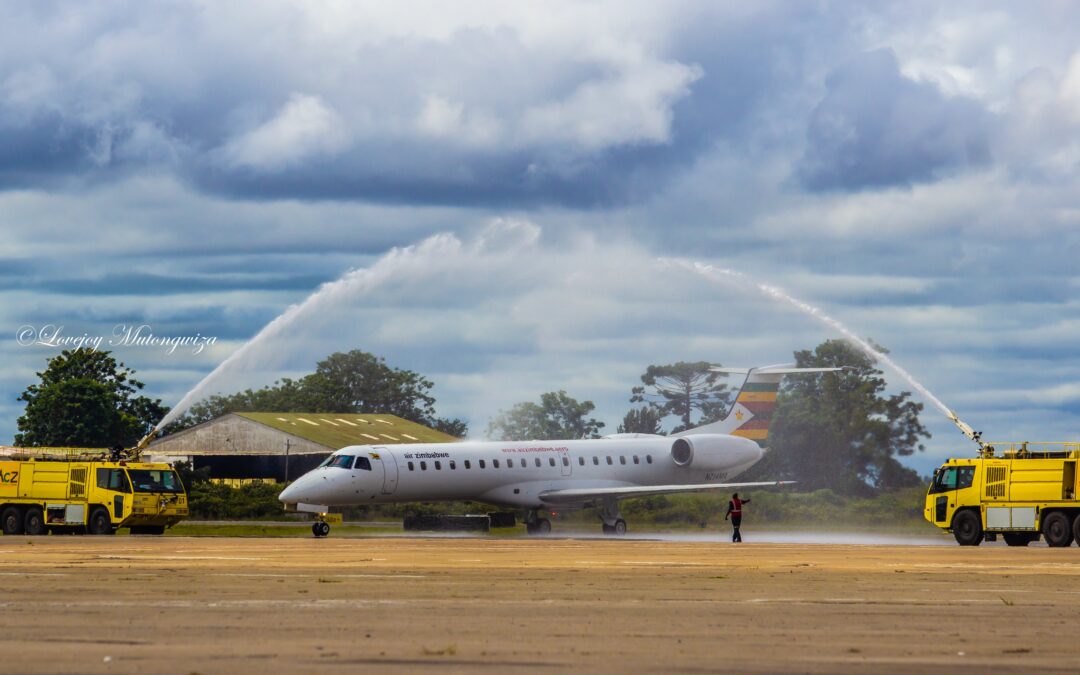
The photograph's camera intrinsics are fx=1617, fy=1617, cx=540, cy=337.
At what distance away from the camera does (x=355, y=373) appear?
181375 mm

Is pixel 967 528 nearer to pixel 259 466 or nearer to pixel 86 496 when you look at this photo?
pixel 86 496

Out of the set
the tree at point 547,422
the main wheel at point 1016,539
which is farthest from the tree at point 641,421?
the main wheel at point 1016,539

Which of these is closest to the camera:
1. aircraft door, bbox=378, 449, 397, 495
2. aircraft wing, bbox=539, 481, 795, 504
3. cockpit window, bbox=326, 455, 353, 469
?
cockpit window, bbox=326, 455, 353, 469

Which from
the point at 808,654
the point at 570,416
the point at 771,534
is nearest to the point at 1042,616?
the point at 808,654

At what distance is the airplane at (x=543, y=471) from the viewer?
65812mm

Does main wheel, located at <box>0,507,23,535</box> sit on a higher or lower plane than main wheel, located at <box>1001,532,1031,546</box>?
lower

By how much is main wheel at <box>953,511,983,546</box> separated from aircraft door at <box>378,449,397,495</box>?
75.6 ft

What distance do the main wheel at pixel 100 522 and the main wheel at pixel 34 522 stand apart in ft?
6.15

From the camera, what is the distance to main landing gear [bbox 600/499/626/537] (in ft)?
237

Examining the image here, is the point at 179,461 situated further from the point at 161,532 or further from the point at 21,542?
the point at 21,542

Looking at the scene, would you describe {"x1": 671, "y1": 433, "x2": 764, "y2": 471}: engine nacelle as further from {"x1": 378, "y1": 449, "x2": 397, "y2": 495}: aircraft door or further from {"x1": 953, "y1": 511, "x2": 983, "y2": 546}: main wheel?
{"x1": 953, "y1": 511, "x2": 983, "y2": 546}: main wheel

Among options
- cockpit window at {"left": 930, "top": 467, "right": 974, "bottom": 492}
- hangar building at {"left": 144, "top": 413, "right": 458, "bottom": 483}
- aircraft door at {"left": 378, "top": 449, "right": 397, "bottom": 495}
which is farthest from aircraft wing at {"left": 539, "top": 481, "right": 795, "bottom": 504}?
hangar building at {"left": 144, "top": 413, "right": 458, "bottom": 483}

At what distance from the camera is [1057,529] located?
52.2 m

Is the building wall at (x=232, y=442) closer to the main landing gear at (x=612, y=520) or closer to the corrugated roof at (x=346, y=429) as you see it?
the corrugated roof at (x=346, y=429)
